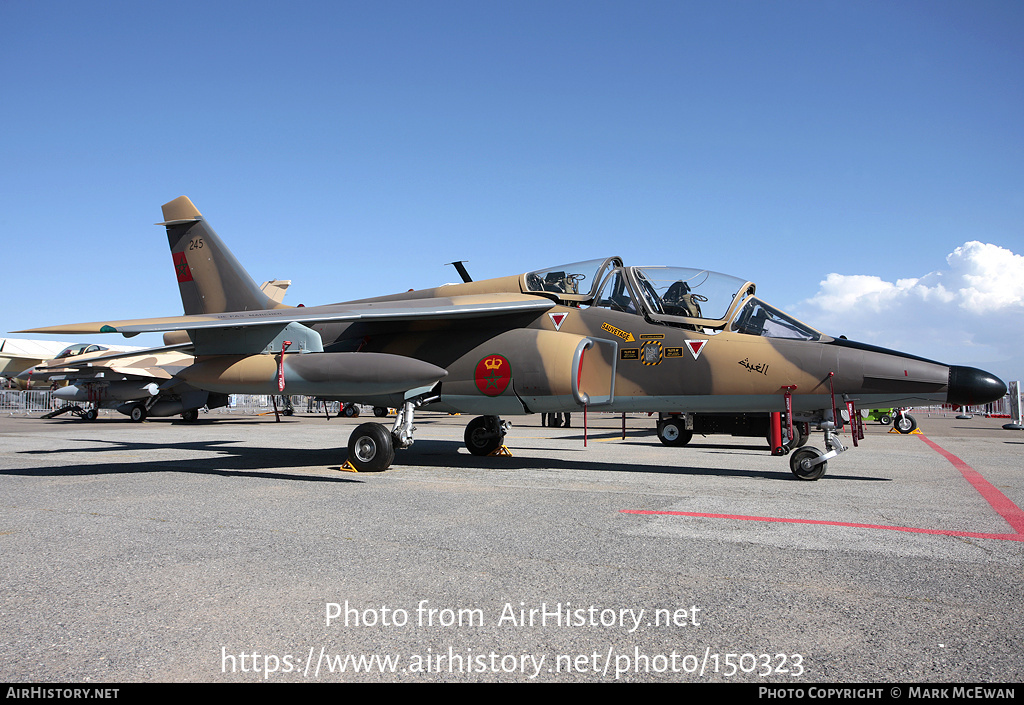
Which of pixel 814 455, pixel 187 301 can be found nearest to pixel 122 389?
pixel 187 301

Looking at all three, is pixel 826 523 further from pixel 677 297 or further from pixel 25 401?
pixel 25 401

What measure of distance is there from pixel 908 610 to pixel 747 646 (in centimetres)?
111

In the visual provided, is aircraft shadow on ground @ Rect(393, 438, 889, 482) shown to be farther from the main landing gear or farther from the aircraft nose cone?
the aircraft nose cone

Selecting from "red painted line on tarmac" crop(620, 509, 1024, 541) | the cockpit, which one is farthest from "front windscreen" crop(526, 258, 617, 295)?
"red painted line on tarmac" crop(620, 509, 1024, 541)

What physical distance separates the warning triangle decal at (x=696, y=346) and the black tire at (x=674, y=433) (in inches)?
337

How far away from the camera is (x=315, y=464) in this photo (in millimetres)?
10758

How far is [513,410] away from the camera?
10.0m

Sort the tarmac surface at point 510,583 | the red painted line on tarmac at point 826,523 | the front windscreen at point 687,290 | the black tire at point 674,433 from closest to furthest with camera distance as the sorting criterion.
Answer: the tarmac surface at point 510,583, the red painted line on tarmac at point 826,523, the front windscreen at point 687,290, the black tire at point 674,433

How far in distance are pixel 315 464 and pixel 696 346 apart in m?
6.56

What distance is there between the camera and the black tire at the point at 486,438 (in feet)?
41.4

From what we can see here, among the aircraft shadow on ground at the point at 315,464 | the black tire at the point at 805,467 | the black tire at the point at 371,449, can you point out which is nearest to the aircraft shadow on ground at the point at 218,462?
the aircraft shadow on ground at the point at 315,464

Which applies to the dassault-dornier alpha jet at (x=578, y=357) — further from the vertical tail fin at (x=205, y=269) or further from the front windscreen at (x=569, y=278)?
the vertical tail fin at (x=205, y=269)
